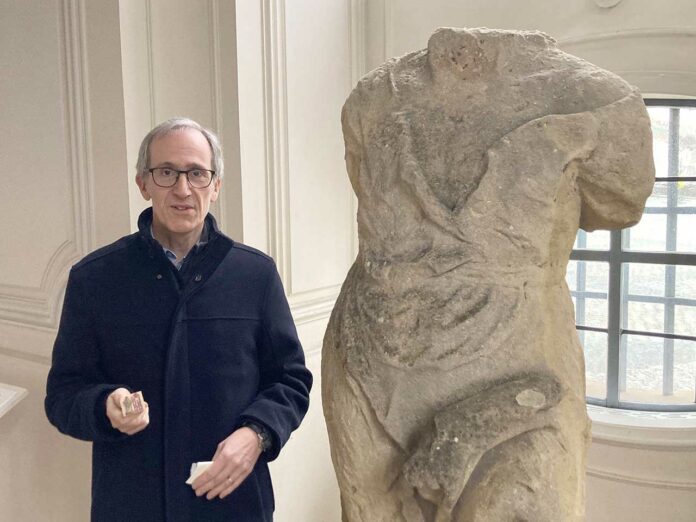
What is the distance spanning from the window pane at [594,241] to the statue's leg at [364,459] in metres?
3.04

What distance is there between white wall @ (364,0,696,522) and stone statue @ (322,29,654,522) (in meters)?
2.11

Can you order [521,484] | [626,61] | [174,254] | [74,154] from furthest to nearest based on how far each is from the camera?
[626,61]
[74,154]
[174,254]
[521,484]

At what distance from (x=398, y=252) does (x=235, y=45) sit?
1.98m

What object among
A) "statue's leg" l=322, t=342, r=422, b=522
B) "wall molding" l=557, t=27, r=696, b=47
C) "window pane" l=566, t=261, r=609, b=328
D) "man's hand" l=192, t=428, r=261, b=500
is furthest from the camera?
"window pane" l=566, t=261, r=609, b=328

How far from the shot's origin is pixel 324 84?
3.84m

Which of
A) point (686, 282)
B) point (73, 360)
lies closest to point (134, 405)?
point (73, 360)

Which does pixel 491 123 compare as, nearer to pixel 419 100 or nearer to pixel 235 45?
pixel 419 100

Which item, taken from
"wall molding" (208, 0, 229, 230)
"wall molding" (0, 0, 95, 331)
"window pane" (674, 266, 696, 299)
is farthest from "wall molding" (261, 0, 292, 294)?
"window pane" (674, 266, 696, 299)

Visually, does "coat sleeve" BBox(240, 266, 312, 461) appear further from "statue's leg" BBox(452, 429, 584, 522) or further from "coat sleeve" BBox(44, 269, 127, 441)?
"statue's leg" BBox(452, 429, 584, 522)

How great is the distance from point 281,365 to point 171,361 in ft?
1.02

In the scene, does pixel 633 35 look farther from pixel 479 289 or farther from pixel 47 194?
pixel 47 194

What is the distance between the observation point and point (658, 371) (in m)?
4.20

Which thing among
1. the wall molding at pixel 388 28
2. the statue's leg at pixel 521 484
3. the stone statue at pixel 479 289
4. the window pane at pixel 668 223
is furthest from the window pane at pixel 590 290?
the statue's leg at pixel 521 484

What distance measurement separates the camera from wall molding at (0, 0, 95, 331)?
305cm
